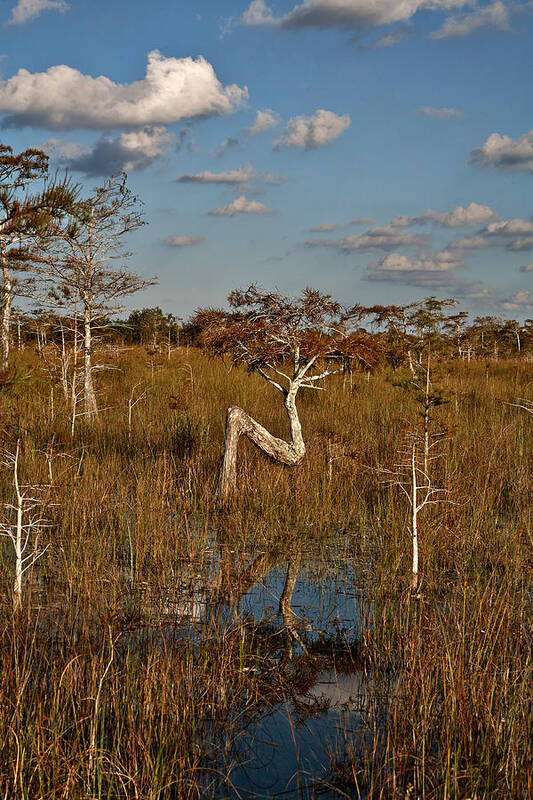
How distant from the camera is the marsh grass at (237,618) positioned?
10.3 ft

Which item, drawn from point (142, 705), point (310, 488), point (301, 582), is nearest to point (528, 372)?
point (310, 488)

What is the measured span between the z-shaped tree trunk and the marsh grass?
235mm

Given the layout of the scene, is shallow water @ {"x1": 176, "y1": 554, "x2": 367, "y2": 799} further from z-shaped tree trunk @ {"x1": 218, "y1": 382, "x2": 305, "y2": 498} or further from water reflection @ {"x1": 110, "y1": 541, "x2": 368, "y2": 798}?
z-shaped tree trunk @ {"x1": 218, "y1": 382, "x2": 305, "y2": 498}

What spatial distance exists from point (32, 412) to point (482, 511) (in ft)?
27.6

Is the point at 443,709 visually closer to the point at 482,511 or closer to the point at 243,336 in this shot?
the point at 482,511

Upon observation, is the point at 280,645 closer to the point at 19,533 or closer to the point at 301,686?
the point at 301,686

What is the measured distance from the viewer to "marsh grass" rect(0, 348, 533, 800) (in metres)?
3.15

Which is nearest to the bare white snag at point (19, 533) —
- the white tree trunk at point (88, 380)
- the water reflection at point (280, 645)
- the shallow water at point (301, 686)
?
the water reflection at point (280, 645)

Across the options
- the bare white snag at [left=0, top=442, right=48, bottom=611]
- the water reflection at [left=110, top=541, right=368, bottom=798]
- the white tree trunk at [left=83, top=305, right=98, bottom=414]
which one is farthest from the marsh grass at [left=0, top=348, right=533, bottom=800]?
the white tree trunk at [left=83, top=305, right=98, bottom=414]

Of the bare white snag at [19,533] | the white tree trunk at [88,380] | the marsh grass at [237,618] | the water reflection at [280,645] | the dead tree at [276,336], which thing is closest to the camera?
the marsh grass at [237,618]

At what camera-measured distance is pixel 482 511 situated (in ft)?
23.2

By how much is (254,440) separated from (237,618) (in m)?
3.87

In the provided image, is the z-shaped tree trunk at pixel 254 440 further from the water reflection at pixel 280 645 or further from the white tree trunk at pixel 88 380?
the white tree trunk at pixel 88 380

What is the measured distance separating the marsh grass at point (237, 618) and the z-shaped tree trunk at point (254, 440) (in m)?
0.23
